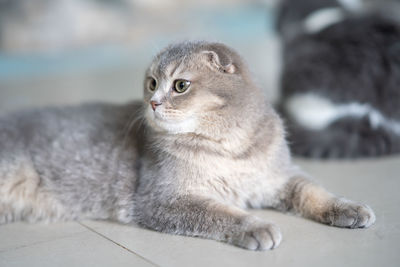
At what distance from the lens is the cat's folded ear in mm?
1957

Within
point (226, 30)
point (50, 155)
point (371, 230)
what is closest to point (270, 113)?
point (371, 230)

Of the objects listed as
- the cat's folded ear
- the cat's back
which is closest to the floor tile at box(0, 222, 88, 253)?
the cat's back

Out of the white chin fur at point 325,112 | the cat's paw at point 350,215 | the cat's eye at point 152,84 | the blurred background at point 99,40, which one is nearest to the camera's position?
the cat's paw at point 350,215

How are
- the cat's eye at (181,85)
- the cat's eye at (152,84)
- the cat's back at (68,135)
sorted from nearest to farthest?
the cat's eye at (181,85) → the cat's eye at (152,84) → the cat's back at (68,135)

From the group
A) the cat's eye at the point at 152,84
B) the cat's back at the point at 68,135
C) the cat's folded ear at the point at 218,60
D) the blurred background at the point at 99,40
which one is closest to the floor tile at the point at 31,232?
the cat's back at the point at 68,135

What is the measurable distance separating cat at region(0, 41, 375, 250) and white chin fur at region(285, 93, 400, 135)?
719 millimetres

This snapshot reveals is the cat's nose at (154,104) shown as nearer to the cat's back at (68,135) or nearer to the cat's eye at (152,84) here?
the cat's eye at (152,84)

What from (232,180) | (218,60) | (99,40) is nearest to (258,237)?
(232,180)

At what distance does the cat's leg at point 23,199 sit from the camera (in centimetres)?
213

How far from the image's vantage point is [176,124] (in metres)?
1.90

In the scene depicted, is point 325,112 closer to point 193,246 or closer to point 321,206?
point 321,206

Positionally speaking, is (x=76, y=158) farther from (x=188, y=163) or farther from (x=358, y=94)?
(x=358, y=94)

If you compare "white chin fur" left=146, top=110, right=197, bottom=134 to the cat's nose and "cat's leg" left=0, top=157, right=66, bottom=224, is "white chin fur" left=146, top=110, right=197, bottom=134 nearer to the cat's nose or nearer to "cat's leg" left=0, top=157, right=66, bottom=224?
the cat's nose

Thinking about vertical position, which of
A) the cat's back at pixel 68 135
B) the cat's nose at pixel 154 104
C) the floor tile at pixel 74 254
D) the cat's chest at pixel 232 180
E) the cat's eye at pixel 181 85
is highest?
the cat's eye at pixel 181 85
